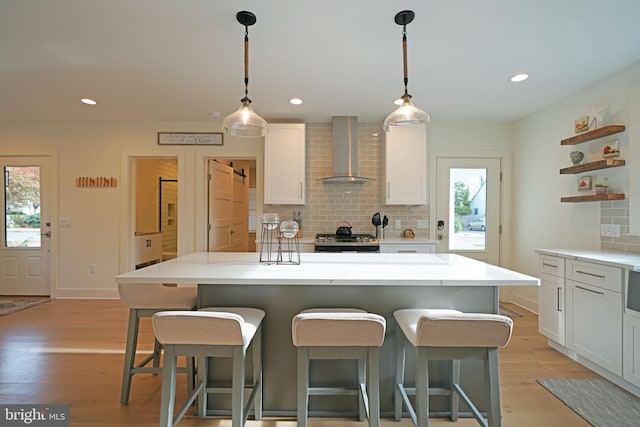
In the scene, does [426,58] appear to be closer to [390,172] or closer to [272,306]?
[390,172]

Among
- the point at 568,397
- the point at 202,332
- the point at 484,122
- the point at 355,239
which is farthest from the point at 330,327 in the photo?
the point at 484,122

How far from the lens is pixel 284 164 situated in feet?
13.5

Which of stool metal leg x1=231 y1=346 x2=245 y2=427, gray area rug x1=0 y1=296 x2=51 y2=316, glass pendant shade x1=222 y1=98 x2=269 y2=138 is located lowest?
gray area rug x1=0 y1=296 x2=51 y2=316

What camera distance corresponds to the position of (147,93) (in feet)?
11.3

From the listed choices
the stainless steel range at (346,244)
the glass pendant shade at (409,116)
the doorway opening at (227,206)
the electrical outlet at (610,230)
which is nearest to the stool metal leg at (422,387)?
the glass pendant shade at (409,116)

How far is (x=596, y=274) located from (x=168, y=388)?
9.77 feet

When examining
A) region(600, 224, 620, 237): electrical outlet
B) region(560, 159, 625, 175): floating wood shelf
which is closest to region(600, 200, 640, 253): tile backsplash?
region(600, 224, 620, 237): electrical outlet

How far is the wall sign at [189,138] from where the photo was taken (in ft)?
14.6

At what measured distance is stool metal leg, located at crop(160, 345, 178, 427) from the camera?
1.43 meters

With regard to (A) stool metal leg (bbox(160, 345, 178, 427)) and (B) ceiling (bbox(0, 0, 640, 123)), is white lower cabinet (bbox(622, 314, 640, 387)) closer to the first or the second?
(B) ceiling (bbox(0, 0, 640, 123))

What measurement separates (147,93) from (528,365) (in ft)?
14.7

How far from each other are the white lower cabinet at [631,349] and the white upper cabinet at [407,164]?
2.23 meters

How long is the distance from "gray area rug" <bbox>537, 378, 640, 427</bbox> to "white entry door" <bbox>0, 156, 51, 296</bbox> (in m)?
6.10

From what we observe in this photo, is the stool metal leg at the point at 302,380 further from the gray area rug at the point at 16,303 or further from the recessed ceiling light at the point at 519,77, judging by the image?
the gray area rug at the point at 16,303
